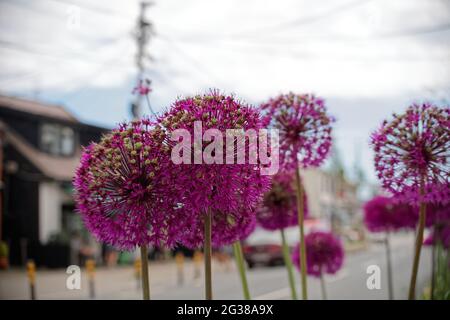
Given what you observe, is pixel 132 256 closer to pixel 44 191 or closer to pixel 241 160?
pixel 44 191

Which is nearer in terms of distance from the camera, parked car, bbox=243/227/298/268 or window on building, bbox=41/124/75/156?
parked car, bbox=243/227/298/268

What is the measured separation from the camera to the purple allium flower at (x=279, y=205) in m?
5.50

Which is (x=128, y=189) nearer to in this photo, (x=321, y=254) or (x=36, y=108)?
(x=321, y=254)

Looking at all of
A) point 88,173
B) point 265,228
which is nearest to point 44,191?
point 265,228

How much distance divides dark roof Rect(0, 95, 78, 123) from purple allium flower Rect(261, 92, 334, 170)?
23.9 meters

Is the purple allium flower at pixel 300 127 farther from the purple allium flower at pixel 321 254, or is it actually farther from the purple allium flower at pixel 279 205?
the purple allium flower at pixel 321 254

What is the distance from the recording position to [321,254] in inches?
258

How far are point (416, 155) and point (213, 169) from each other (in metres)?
1.50

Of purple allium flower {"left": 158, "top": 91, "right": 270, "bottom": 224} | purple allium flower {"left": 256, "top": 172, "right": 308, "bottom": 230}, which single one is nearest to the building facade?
purple allium flower {"left": 256, "top": 172, "right": 308, "bottom": 230}

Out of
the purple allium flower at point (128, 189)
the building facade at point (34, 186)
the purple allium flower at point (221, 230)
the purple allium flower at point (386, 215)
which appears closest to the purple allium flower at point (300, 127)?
the purple allium flower at point (221, 230)

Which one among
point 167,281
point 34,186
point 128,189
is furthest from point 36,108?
point 128,189

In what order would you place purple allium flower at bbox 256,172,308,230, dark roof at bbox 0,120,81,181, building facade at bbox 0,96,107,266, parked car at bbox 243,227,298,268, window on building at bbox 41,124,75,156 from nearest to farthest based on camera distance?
1. purple allium flower at bbox 256,172,308,230
2. parked car at bbox 243,227,298,268
3. building facade at bbox 0,96,107,266
4. dark roof at bbox 0,120,81,181
5. window on building at bbox 41,124,75,156

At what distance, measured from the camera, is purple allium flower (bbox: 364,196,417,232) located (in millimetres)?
6750

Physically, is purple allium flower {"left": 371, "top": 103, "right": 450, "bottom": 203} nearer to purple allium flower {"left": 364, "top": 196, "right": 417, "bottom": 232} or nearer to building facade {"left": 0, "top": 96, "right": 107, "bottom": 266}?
purple allium flower {"left": 364, "top": 196, "right": 417, "bottom": 232}
